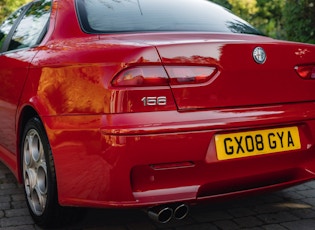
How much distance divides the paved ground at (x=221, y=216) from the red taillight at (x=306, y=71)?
93 centimetres

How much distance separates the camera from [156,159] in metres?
2.42

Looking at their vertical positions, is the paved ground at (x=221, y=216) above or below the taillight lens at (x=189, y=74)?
below

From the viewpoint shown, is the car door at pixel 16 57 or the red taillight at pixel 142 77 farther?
the car door at pixel 16 57

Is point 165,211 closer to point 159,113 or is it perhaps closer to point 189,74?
point 159,113

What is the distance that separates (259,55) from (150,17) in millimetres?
819

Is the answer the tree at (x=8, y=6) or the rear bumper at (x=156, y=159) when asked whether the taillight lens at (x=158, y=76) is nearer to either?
the rear bumper at (x=156, y=159)

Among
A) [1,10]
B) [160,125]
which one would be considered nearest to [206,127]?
[160,125]

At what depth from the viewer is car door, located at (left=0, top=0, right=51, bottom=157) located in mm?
3412

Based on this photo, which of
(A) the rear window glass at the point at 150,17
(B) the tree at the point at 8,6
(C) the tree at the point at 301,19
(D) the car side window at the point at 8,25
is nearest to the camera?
(A) the rear window glass at the point at 150,17

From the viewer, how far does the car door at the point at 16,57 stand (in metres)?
3.41

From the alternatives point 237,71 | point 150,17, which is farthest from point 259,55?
point 150,17

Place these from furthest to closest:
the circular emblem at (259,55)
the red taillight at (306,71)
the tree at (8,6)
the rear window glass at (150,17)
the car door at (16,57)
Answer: the tree at (8,6), the car door at (16,57), the rear window glass at (150,17), the red taillight at (306,71), the circular emblem at (259,55)

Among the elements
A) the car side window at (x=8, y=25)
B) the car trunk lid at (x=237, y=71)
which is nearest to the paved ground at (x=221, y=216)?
the car trunk lid at (x=237, y=71)

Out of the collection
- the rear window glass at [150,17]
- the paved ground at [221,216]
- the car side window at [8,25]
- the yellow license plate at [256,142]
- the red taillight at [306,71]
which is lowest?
the paved ground at [221,216]
